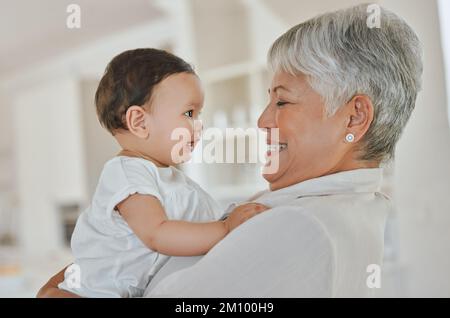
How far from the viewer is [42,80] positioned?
3.93 meters

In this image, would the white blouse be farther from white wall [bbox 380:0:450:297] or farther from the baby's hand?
white wall [bbox 380:0:450:297]

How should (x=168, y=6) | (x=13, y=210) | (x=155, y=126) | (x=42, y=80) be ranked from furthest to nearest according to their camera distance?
(x=13, y=210)
(x=42, y=80)
(x=168, y=6)
(x=155, y=126)

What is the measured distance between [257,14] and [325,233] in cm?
183

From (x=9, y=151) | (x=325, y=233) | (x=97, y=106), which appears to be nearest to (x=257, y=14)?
(x=97, y=106)

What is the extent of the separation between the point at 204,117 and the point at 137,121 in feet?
1.62

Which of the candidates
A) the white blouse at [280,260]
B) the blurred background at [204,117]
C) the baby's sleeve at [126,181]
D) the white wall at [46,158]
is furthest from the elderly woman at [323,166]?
the white wall at [46,158]

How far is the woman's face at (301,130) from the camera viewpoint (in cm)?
73

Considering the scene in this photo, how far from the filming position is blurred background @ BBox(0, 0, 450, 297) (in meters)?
1.44

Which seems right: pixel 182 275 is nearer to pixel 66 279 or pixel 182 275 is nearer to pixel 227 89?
pixel 66 279

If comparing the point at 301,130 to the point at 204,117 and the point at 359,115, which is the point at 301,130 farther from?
the point at 204,117

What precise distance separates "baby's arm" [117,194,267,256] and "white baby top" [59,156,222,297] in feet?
0.08

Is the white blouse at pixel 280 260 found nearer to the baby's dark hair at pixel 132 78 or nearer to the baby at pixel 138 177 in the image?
the baby at pixel 138 177

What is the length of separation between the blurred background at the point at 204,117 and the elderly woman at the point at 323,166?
255mm

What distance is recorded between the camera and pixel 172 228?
2.19ft
